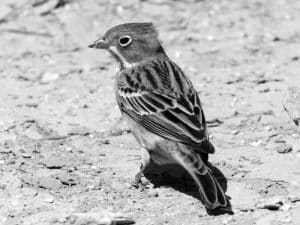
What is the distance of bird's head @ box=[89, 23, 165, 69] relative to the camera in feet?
32.5

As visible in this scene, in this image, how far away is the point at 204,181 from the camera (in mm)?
7914

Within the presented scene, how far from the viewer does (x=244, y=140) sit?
9.60 m

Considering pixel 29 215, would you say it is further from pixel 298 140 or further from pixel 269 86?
pixel 269 86

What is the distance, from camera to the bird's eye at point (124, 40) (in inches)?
390

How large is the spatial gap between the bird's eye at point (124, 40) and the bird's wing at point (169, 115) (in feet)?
2.81

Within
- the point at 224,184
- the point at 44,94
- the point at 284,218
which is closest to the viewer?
the point at 284,218

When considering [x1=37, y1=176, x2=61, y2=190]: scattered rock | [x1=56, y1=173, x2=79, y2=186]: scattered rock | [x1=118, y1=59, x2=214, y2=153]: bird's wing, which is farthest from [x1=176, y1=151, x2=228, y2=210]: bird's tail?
[x1=37, y1=176, x2=61, y2=190]: scattered rock

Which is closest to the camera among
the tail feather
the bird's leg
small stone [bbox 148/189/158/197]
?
the tail feather

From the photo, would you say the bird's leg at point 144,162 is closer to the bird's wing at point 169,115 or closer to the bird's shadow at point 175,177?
the bird's shadow at point 175,177

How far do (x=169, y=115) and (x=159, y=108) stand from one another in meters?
0.20

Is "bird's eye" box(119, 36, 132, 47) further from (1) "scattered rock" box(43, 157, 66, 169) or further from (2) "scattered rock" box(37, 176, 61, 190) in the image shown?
(2) "scattered rock" box(37, 176, 61, 190)

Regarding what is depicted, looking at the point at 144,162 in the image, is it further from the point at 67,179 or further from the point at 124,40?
the point at 124,40

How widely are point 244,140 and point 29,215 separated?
9.58ft

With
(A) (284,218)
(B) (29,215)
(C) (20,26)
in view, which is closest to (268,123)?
(A) (284,218)
